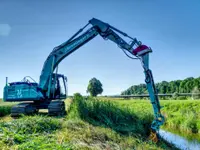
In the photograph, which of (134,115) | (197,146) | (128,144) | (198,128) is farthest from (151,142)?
(198,128)

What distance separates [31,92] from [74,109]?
3.35m

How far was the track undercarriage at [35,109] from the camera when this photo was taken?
41.4ft

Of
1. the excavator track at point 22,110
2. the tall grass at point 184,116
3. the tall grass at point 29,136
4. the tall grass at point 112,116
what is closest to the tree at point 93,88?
the tall grass at point 184,116

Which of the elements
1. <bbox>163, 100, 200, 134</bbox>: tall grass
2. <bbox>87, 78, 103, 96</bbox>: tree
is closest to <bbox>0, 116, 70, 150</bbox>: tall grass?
<bbox>163, 100, 200, 134</bbox>: tall grass

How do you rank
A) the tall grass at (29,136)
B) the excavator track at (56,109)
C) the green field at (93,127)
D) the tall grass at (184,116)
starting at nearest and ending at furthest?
the tall grass at (29,136) < the green field at (93,127) < the excavator track at (56,109) < the tall grass at (184,116)

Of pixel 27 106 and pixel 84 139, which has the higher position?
pixel 27 106

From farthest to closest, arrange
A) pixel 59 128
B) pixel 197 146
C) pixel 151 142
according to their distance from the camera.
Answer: pixel 197 146
pixel 151 142
pixel 59 128

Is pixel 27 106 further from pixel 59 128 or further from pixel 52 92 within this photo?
pixel 59 128

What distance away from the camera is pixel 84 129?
7965 mm

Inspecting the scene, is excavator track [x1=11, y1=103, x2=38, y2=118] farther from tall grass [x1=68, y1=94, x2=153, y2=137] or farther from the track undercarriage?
tall grass [x1=68, y1=94, x2=153, y2=137]

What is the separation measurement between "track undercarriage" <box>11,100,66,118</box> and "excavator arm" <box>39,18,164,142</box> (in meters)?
1.19

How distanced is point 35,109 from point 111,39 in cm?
566

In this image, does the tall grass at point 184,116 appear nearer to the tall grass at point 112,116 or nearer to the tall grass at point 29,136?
the tall grass at point 112,116

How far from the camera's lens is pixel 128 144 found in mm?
7824
